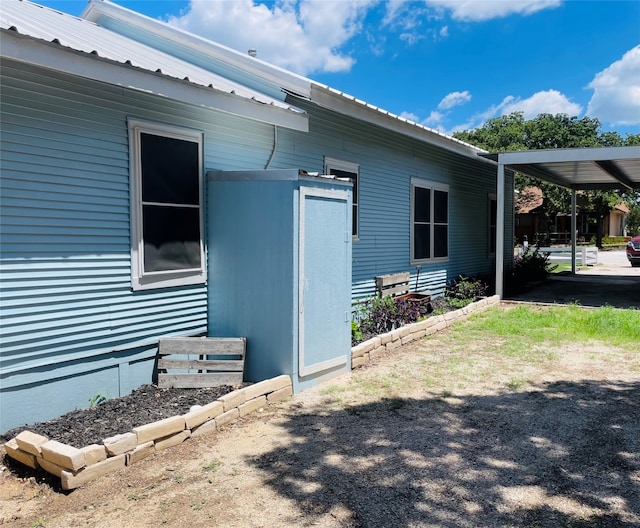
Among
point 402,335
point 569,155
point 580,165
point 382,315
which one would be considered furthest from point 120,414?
point 580,165

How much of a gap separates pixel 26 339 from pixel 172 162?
220cm

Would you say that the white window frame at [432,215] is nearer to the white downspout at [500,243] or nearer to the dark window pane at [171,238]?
the white downspout at [500,243]

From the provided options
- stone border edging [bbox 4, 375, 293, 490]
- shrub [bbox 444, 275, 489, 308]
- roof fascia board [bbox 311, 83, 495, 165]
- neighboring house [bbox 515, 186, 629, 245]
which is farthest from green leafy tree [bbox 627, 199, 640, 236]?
stone border edging [bbox 4, 375, 293, 490]

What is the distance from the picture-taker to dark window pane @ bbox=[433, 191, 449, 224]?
1113 centimetres

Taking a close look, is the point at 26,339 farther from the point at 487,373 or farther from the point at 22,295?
the point at 487,373

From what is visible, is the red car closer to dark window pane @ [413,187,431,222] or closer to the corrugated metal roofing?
dark window pane @ [413,187,431,222]

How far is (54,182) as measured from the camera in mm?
4320

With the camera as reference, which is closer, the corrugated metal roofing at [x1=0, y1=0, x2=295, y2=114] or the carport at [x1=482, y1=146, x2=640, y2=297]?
the corrugated metal roofing at [x1=0, y1=0, x2=295, y2=114]

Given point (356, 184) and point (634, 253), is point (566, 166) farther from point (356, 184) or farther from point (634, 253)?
point (634, 253)

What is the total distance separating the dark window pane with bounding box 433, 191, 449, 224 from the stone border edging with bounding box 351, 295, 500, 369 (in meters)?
2.08

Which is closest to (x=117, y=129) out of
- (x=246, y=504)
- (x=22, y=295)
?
(x=22, y=295)

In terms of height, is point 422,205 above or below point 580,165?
below

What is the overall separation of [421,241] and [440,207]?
3.94ft

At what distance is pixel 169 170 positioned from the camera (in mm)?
5336
